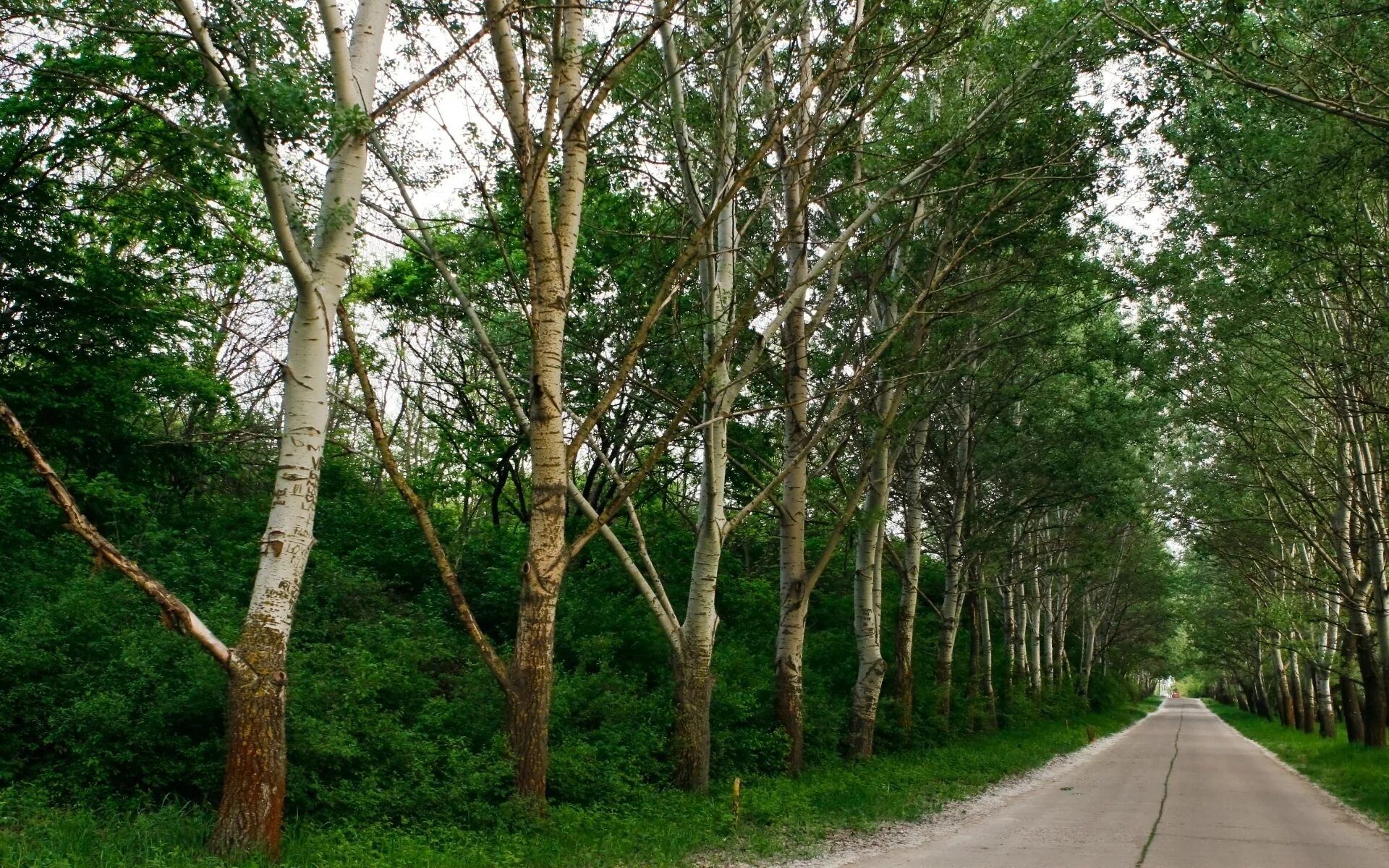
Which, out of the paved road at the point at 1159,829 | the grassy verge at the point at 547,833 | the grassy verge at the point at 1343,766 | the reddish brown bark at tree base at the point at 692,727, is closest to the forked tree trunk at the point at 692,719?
the reddish brown bark at tree base at the point at 692,727

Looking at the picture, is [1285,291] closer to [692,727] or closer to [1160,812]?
[1160,812]

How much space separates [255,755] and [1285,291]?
15.6 meters

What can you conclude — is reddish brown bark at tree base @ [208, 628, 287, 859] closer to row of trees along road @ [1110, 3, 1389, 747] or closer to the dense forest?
the dense forest

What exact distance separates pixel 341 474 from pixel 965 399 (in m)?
13.9

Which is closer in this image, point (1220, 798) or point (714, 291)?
point (714, 291)

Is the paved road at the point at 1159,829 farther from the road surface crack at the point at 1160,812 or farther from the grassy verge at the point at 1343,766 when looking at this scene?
the grassy verge at the point at 1343,766

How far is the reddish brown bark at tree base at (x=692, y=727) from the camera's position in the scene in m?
A: 12.1

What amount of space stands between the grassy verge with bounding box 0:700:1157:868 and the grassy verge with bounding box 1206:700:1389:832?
7.25 metres

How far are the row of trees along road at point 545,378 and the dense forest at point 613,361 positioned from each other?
0.08m

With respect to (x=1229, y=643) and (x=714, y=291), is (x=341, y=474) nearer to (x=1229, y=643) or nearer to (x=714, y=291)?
(x=714, y=291)

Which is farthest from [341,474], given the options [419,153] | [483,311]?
[419,153]

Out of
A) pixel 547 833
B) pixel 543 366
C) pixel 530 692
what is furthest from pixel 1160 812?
pixel 543 366

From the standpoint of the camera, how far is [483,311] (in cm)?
1853

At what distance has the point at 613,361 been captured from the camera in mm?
16438
